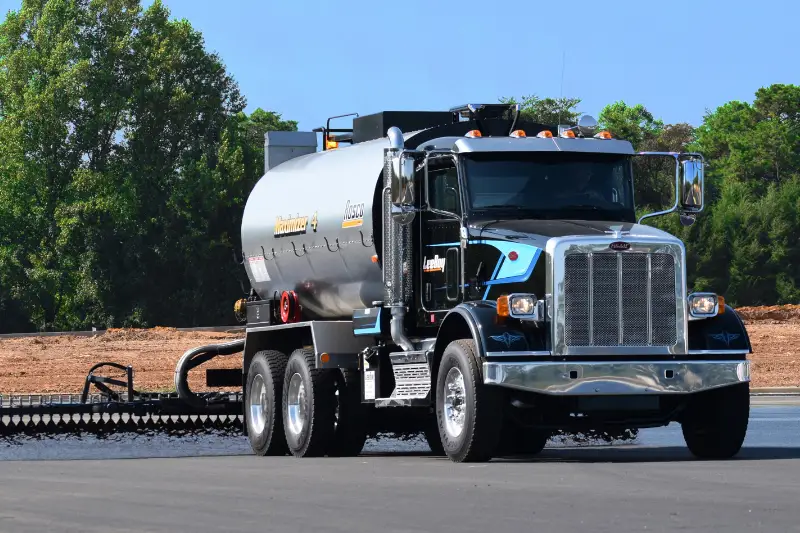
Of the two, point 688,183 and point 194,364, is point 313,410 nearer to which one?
point 194,364

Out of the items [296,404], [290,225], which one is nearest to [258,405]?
[296,404]

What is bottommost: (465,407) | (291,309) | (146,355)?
(146,355)

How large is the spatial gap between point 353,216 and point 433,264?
1.41 meters

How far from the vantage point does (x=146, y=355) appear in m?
53.1

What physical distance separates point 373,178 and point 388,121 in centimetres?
164

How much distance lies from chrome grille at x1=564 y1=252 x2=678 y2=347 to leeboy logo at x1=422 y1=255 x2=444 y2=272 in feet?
6.88

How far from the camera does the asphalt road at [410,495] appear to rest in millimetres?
10797

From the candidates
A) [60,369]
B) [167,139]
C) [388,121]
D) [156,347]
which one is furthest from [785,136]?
[388,121]

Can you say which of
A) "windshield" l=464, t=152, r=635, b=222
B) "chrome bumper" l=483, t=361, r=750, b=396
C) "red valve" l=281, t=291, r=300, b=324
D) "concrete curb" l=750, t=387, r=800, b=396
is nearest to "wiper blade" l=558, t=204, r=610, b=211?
"windshield" l=464, t=152, r=635, b=222

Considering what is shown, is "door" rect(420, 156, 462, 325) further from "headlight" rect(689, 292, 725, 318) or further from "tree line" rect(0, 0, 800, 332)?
"tree line" rect(0, 0, 800, 332)

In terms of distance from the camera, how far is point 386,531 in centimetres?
1035

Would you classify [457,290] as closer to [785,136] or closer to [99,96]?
[99,96]

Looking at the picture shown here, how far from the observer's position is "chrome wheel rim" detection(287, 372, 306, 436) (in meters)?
20.0

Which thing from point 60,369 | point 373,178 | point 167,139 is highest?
point 167,139
